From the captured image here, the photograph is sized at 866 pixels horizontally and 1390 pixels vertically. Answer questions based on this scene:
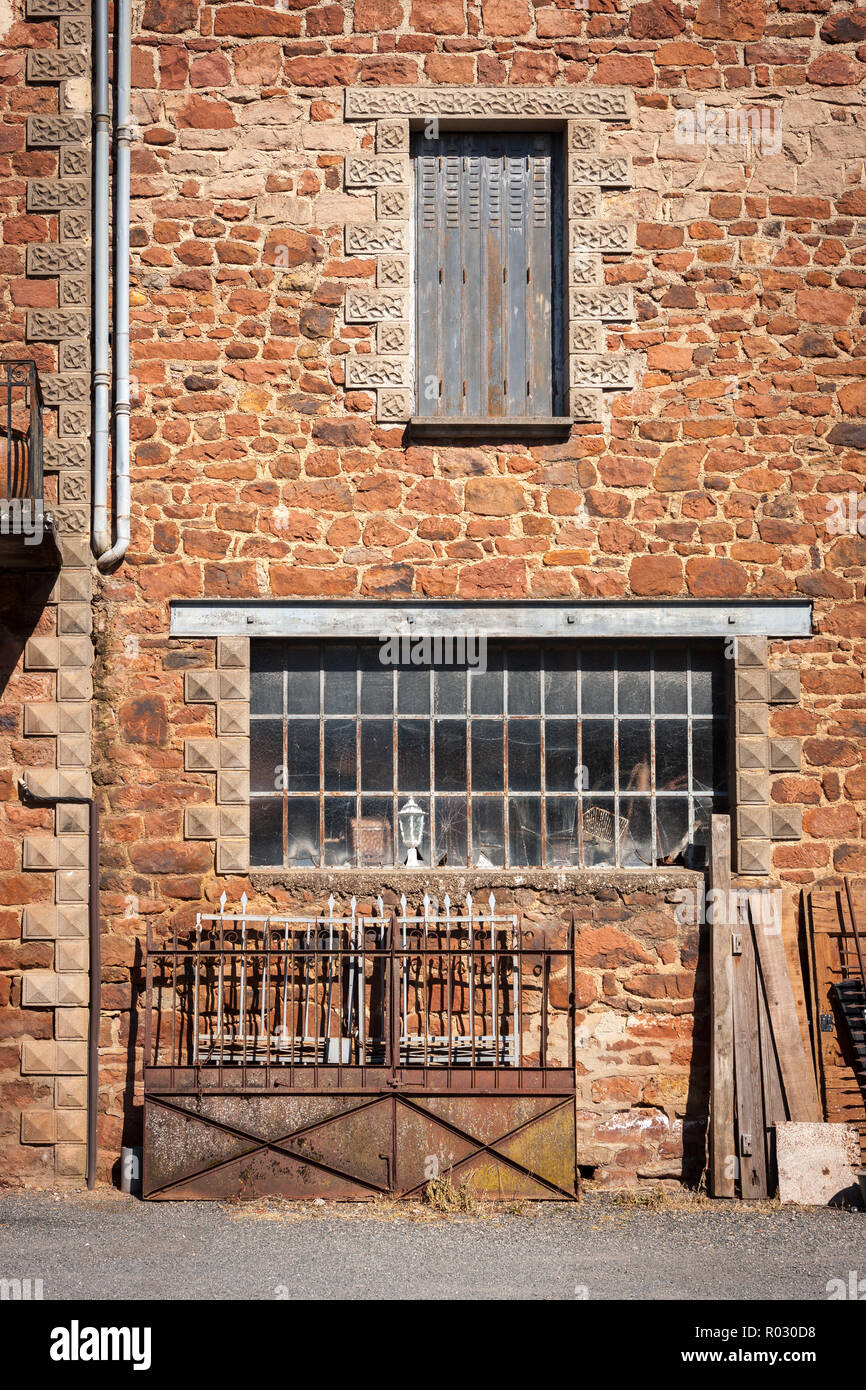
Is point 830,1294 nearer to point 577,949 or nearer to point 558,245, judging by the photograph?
point 577,949

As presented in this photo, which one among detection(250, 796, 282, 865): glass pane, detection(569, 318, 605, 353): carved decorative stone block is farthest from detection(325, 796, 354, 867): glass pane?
detection(569, 318, 605, 353): carved decorative stone block

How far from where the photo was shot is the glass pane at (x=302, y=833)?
8305mm

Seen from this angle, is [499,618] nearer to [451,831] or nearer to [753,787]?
[451,831]

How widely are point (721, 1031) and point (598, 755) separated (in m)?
1.76

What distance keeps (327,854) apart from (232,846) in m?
0.58

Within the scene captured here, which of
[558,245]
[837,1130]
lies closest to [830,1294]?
[837,1130]

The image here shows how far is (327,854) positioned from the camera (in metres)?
8.32

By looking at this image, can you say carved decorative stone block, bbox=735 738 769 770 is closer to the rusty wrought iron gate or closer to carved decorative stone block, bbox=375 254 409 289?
the rusty wrought iron gate

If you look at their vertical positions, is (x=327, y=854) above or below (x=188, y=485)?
below

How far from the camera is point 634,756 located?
8.41 metres

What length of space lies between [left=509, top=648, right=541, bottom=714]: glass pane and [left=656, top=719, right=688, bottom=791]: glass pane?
77cm

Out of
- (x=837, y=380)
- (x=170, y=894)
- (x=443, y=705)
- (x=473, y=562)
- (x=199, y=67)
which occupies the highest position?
(x=199, y=67)

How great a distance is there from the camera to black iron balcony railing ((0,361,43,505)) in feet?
25.5

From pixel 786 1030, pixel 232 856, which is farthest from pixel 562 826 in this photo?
pixel 232 856
